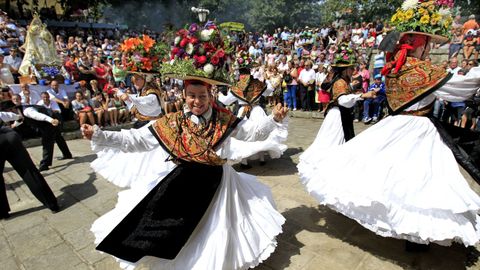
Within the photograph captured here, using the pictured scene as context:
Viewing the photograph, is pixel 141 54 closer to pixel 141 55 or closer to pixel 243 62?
pixel 141 55

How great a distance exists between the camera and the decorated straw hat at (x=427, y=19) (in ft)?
10.4

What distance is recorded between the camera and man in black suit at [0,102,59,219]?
4.56m

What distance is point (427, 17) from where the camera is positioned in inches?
124

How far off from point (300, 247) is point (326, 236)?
0.40 m

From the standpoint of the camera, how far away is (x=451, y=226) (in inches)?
103

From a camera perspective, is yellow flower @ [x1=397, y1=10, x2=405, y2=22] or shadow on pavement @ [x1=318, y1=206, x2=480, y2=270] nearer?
shadow on pavement @ [x1=318, y1=206, x2=480, y2=270]

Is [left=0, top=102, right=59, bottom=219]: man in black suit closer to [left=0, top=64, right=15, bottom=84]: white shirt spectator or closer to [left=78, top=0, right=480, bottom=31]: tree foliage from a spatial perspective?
[left=0, top=64, right=15, bottom=84]: white shirt spectator

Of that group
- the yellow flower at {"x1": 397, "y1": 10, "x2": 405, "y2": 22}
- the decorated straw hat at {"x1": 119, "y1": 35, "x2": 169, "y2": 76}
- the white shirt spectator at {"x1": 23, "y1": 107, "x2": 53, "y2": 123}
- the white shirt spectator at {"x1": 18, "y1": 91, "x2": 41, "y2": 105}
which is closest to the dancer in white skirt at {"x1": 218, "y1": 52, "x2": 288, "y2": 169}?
the decorated straw hat at {"x1": 119, "y1": 35, "x2": 169, "y2": 76}

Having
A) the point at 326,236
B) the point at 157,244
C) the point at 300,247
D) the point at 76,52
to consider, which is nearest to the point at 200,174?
the point at 157,244

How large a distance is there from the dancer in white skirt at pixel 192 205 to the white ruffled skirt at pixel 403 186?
2.65 ft

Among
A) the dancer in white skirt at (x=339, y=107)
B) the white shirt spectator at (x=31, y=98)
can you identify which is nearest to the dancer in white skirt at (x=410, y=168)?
the dancer in white skirt at (x=339, y=107)

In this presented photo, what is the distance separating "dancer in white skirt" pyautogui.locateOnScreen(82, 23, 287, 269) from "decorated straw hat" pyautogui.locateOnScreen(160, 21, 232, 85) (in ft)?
0.10

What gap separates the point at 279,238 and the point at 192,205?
1302mm

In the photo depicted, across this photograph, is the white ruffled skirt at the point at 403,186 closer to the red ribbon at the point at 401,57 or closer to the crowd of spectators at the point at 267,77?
the red ribbon at the point at 401,57
